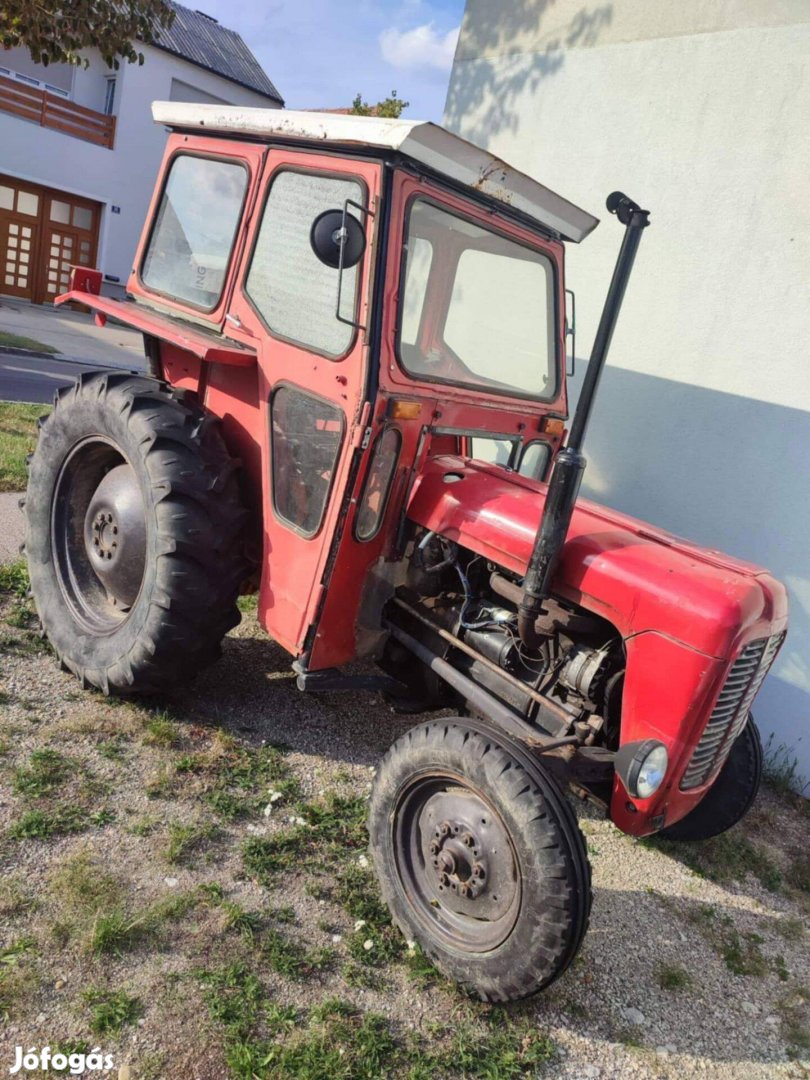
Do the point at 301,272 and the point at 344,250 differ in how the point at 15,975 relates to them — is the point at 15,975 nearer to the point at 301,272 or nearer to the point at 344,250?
the point at 344,250

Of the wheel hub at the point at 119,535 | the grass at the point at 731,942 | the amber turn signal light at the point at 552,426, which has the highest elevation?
the amber turn signal light at the point at 552,426

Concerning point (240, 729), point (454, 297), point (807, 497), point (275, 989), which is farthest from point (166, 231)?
point (807, 497)

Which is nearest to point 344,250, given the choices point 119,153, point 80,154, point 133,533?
point 133,533

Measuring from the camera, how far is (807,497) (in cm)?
427

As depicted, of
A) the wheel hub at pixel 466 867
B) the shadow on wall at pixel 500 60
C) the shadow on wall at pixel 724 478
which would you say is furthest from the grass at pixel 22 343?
the wheel hub at pixel 466 867

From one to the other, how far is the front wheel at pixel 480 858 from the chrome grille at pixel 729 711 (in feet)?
1.72

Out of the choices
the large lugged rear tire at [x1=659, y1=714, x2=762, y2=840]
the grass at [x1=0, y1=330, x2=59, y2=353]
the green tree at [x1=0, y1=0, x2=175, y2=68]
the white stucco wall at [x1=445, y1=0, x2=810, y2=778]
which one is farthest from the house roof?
the large lugged rear tire at [x1=659, y1=714, x2=762, y2=840]

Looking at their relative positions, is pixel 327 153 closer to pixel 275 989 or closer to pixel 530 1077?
pixel 275 989

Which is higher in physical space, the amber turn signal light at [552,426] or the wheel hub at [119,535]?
the amber turn signal light at [552,426]

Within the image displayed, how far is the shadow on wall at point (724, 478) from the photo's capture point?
4328mm

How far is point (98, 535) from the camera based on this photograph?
3531 mm

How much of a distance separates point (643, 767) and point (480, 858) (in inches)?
22.1

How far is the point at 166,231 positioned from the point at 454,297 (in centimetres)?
139

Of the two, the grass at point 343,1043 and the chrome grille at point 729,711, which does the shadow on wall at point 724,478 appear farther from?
the grass at point 343,1043
